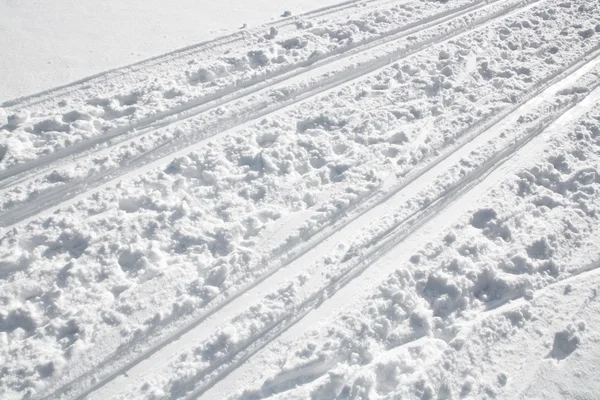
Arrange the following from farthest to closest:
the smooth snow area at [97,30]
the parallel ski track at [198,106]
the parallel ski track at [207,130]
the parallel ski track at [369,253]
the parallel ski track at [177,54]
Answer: the smooth snow area at [97,30] < the parallel ski track at [177,54] < the parallel ski track at [198,106] < the parallel ski track at [207,130] < the parallel ski track at [369,253]

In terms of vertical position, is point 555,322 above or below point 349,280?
below

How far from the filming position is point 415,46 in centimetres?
461

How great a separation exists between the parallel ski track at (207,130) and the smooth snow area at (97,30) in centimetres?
90

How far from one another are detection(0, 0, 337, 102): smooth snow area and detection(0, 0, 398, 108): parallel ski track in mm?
85

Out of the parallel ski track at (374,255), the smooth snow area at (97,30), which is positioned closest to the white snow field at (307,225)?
the parallel ski track at (374,255)

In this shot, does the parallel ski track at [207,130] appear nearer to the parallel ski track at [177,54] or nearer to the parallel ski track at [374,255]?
the parallel ski track at [177,54]

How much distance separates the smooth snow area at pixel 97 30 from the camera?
4.11 m

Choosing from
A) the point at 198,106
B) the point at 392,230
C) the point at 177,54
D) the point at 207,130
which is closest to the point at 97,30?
the point at 177,54

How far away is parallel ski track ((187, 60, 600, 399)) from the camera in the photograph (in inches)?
99.4

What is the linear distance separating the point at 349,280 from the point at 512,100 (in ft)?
7.16

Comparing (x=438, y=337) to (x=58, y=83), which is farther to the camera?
(x=58, y=83)

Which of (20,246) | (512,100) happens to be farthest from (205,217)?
(512,100)

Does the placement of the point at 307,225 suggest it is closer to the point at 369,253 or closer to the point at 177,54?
the point at 369,253

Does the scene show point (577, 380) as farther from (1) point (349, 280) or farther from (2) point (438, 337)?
(1) point (349, 280)
